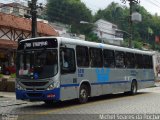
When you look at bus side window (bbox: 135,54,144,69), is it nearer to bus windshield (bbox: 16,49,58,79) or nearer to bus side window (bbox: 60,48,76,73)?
bus side window (bbox: 60,48,76,73)

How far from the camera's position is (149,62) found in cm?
2730

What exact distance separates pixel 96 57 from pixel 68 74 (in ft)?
9.95

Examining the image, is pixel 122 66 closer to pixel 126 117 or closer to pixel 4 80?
pixel 4 80

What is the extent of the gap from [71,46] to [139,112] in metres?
4.50

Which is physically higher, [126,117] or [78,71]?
[78,71]

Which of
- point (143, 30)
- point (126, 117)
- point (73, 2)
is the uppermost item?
point (73, 2)

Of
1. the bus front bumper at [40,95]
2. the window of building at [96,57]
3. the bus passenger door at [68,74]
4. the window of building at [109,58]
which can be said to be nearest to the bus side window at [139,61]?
the window of building at [109,58]

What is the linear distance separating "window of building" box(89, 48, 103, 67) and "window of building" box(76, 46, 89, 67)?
493 millimetres

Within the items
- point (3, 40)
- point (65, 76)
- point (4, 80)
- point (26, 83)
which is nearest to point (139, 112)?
point (65, 76)

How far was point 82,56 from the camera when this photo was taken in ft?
59.2

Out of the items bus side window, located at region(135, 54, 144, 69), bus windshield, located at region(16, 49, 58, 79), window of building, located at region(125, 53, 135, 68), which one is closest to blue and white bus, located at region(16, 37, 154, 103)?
bus windshield, located at region(16, 49, 58, 79)

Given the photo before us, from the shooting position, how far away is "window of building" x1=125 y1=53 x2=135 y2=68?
76.7 feet

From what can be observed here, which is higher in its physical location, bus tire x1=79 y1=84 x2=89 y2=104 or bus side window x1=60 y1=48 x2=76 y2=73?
bus side window x1=60 y1=48 x2=76 y2=73

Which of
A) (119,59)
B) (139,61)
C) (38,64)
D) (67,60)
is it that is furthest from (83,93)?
(139,61)
